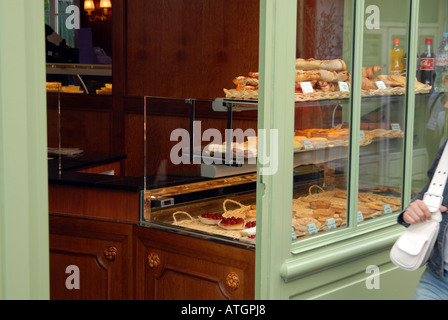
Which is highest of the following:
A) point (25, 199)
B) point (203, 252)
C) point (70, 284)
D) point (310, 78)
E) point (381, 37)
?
point (381, 37)

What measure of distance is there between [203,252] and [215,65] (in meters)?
3.31

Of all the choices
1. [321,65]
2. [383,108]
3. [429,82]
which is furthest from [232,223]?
[429,82]

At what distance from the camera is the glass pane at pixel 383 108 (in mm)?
3246

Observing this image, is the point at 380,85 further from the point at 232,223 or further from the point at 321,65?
the point at 232,223

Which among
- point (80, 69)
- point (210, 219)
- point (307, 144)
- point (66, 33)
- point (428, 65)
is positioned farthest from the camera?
point (66, 33)

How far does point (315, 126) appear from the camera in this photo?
2992mm

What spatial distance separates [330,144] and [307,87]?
1.16ft

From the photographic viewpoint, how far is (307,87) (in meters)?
2.91

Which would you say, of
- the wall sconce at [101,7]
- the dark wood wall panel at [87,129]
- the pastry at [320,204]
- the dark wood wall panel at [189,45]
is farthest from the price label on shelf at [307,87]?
the wall sconce at [101,7]

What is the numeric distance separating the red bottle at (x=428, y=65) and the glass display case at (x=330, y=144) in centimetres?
4

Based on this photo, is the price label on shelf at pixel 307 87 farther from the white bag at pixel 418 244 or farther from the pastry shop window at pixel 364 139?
the white bag at pixel 418 244

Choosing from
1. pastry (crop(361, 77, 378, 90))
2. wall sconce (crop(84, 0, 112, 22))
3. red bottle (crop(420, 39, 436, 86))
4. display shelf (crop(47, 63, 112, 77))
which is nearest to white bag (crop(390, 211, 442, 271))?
pastry (crop(361, 77, 378, 90))
